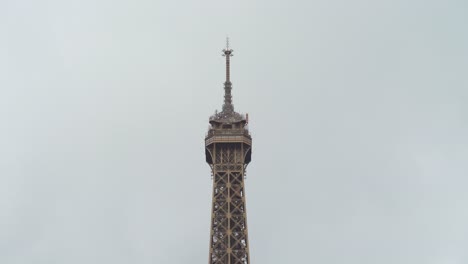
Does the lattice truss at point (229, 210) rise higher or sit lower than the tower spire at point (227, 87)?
lower

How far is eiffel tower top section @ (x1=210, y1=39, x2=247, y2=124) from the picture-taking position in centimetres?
15512

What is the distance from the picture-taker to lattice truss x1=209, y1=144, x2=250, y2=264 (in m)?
147

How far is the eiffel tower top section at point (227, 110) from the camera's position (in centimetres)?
15512

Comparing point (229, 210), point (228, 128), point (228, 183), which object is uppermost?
point (228, 128)

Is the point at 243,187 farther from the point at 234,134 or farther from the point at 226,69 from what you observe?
the point at 226,69

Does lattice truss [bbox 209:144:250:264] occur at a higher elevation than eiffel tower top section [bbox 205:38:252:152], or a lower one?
lower

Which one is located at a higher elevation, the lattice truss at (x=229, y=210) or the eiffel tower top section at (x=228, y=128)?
the eiffel tower top section at (x=228, y=128)

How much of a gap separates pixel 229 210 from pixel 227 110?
17035mm

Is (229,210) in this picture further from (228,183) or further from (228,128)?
(228,128)

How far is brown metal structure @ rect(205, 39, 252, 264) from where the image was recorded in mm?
147250

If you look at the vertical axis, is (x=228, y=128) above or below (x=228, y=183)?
above

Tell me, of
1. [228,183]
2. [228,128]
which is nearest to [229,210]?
[228,183]

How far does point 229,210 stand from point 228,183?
4163 mm

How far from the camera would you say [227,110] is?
518 feet
